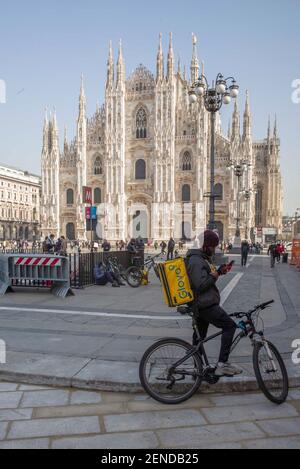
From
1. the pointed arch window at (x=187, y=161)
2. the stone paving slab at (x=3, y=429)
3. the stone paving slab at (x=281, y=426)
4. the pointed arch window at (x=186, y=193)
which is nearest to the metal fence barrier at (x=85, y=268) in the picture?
the stone paving slab at (x=3, y=429)

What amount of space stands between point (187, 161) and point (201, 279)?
46.6 meters

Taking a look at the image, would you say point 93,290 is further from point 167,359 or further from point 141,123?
point 141,123

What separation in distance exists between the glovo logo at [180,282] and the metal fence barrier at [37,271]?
626 centimetres

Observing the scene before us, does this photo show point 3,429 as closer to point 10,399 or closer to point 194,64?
point 10,399

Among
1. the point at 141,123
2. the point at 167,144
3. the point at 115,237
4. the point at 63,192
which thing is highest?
the point at 141,123

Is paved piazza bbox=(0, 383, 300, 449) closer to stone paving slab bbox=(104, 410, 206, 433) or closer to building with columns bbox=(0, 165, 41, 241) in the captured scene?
stone paving slab bbox=(104, 410, 206, 433)

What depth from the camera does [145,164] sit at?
167ft

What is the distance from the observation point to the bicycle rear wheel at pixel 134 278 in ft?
39.2

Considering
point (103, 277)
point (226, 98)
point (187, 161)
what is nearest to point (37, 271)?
point (103, 277)

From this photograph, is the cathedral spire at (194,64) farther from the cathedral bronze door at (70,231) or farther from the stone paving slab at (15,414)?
the stone paving slab at (15,414)

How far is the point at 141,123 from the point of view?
51219mm

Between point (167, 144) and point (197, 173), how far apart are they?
203 inches

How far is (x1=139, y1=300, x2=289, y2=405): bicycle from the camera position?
381 centimetres
